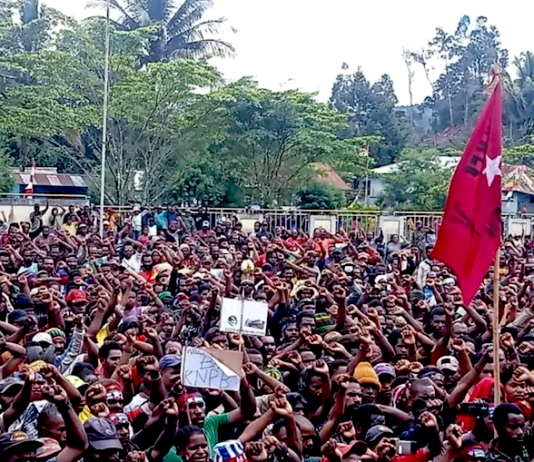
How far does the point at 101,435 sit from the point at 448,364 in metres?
2.49

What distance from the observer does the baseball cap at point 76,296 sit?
26.3 feet

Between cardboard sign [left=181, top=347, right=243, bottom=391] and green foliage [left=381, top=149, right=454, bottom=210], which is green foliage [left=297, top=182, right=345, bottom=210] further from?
cardboard sign [left=181, top=347, right=243, bottom=391]

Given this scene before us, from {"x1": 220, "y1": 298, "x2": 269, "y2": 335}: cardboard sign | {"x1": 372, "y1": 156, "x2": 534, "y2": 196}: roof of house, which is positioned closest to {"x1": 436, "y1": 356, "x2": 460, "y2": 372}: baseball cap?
{"x1": 220, "y1": 298, "x2": 269, "y2": 335}: cardboard sign

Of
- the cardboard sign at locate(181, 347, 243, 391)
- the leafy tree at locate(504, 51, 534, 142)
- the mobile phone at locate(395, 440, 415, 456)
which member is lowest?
the mobile phone at locate(395, 440, 415, 456)

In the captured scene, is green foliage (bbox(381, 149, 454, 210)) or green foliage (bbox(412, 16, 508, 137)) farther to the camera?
green foliage (bbox(412, 16, 508, 137))

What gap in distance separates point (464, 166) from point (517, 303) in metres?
3.11

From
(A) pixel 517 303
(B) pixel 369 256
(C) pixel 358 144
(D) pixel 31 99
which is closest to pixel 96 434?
(A) pixel 517 303

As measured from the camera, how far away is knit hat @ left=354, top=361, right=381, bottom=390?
533cm

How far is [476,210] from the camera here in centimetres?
543

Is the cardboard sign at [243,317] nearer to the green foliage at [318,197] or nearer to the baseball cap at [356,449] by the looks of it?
the baseball cap at [356,449]

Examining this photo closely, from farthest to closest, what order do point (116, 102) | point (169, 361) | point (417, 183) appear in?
point (417, 183)
point (116, 102)
point (169, 361)

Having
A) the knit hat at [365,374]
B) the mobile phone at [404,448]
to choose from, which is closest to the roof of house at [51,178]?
the knit hat at [365,374]

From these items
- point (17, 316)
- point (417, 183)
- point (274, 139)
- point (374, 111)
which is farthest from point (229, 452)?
point (374, 111)

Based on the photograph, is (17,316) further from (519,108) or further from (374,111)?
(374,111)
